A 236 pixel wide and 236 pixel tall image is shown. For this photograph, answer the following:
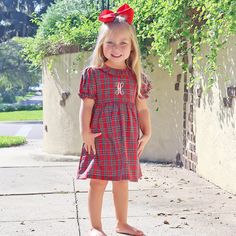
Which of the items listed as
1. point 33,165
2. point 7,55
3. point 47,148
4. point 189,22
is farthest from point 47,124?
point 7,55

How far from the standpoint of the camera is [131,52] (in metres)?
3.77

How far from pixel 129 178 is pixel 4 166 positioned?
4.32 meters

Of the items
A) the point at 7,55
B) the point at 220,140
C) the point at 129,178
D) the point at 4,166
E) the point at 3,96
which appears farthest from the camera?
the point at 3,96

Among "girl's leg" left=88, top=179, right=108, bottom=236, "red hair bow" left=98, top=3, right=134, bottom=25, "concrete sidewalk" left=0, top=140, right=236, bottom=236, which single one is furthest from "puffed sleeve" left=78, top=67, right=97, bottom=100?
"concrete sidewalk" left=0, top=140, right=236, bottom=236

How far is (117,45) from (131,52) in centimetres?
20

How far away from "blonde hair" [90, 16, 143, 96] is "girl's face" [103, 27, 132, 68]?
0.03 metres

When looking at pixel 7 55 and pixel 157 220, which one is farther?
pixel 7 55

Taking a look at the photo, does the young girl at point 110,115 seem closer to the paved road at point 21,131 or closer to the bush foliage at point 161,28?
the bush foliage at point 161,28

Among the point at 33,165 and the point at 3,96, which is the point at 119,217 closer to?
the point at 33,165

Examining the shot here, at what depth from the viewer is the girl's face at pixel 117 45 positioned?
3594 millimetres

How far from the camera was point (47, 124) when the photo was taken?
30.9 feet

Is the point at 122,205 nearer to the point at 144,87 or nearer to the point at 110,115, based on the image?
the point at 110,115

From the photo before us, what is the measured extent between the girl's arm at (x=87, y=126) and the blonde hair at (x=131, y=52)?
0.94 feet

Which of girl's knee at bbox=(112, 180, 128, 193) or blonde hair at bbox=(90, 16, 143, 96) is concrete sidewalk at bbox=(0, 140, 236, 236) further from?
blonde hair at bbox=(90, 16, 143, 96)
